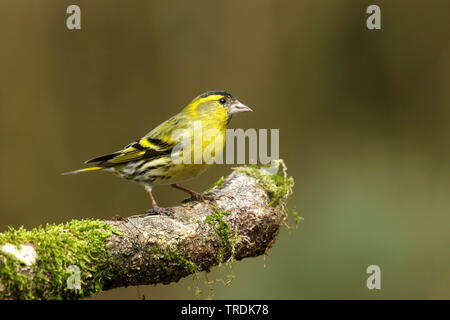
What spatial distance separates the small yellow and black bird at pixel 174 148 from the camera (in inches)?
188

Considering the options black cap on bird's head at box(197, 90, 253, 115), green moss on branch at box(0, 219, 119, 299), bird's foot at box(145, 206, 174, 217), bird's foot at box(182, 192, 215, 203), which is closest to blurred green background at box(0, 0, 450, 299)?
black cap on bird's head at box(197, 90, 253, 115)

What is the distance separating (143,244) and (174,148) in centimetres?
142

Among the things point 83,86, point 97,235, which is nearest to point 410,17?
point 83,86

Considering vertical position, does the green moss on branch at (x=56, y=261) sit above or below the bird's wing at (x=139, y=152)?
below

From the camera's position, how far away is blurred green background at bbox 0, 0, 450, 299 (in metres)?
8.06

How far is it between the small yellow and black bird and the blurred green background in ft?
9.91

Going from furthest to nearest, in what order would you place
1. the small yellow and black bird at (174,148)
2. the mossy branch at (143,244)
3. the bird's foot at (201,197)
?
1. the small yellow and black bird at (174,148)
2. the bird's foot at (201,197)
3. the mossy branch at (143,244)

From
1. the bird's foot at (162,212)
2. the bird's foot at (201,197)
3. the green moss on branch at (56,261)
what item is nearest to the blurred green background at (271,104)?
the bird's foot at (201,197)

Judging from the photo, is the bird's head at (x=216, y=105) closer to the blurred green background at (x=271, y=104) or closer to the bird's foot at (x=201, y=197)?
the bird's foot at (x=201, y=197)

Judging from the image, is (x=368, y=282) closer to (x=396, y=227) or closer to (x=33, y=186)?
(x=396, y=227)

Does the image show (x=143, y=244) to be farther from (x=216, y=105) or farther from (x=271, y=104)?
(x=271, y=104)

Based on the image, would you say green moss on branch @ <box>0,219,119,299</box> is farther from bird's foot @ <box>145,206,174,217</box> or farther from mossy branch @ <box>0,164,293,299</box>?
bird's foot @ <box>145,206,174,217</box>

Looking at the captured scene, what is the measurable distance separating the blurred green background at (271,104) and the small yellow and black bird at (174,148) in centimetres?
302

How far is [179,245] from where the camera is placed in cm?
380
